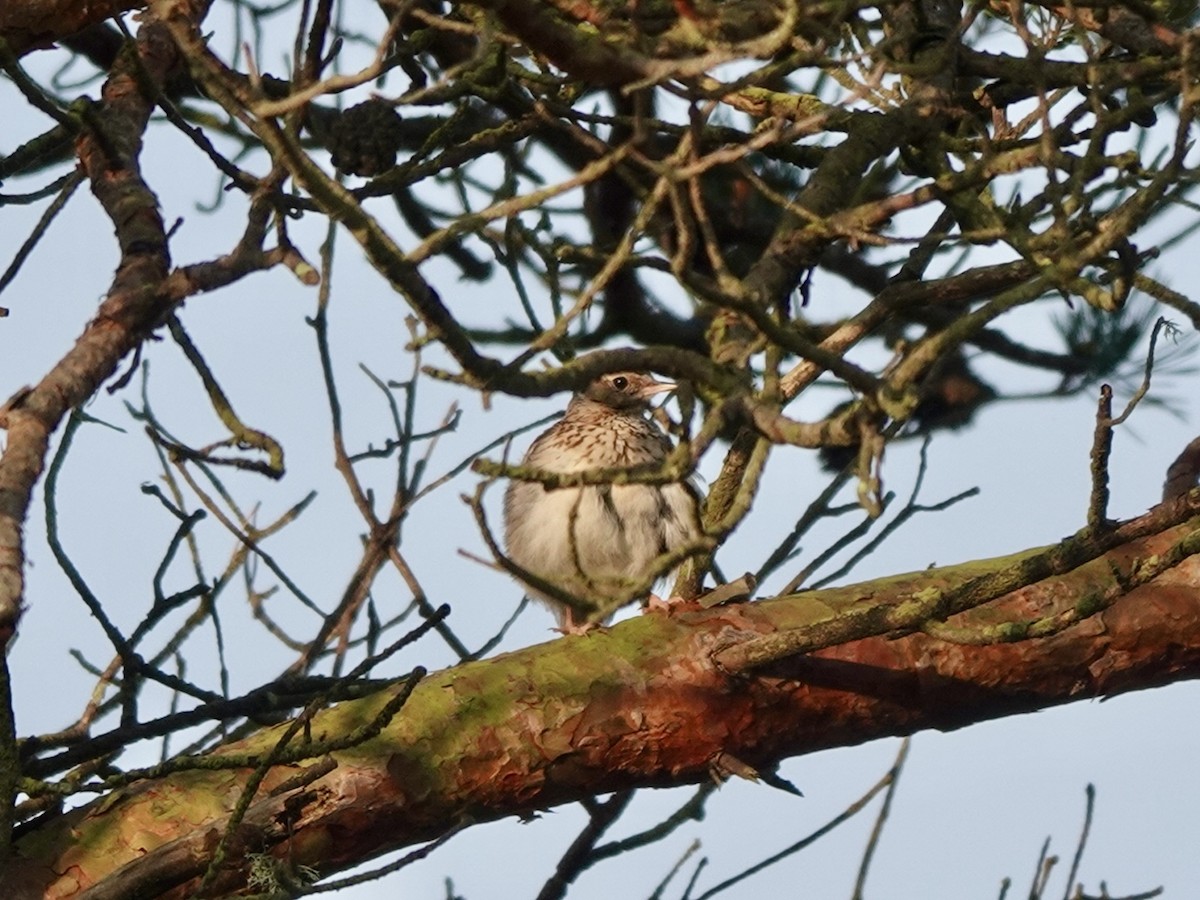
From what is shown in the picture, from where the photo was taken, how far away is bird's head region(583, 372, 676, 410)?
294 inches

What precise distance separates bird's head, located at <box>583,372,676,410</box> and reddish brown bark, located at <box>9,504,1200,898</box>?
134 inches

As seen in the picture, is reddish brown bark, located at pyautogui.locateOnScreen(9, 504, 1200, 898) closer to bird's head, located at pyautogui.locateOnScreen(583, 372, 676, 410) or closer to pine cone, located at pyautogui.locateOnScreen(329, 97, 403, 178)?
pine cone, located at pyautogui.locateOnScreen(329, 97, 403, 178)

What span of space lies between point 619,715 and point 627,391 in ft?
12.2

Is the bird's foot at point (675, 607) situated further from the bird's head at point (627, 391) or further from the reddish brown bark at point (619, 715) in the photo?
the bird's head at point (627, 391)

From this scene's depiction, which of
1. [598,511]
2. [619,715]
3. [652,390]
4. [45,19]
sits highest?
[652,390]

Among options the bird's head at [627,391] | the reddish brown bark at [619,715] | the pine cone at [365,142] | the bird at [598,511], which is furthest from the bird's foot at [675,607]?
the bird's head at [627,391]

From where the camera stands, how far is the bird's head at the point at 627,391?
7.47m

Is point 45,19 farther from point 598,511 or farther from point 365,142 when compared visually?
point 598,511

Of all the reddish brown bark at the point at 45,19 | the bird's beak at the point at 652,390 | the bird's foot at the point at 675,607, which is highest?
the bird's beak at the point at 652,390

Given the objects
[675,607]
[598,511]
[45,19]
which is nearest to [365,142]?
[45,19]

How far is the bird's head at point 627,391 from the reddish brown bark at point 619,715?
3412 mm

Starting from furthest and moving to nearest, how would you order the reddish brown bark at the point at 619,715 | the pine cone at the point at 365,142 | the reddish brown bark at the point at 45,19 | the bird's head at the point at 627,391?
1. the bird's head at the point at 627,391
2. the pine cone at the point at 365,142
3. the reddish brown bark at the point at 45,19
4. the reddish brown bark at the point at 619,715

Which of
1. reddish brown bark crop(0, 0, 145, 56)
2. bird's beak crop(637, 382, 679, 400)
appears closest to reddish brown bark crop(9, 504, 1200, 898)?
reddish brown bark crop(0, 0, 145, 56)

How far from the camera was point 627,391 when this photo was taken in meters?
7.48
